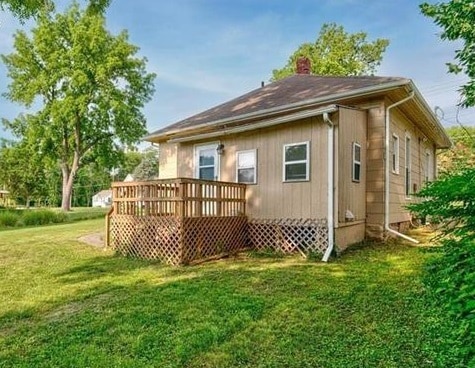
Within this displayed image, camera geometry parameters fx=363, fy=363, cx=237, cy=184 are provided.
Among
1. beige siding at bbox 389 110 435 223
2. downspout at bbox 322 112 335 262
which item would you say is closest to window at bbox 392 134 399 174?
beige siding at bbox 389 110 435 223

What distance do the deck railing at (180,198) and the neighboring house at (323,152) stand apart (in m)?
0.59

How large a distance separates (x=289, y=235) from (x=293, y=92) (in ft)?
14.7

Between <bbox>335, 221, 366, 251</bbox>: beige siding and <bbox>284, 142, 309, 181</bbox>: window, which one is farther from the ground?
<bbox>284, 142, 309, 181</bbox>: window

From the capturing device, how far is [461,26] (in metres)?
5.80

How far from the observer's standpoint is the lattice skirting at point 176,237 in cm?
715

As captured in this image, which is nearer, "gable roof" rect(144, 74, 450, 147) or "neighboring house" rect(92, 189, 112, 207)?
"gable roof" rect(144, 74, 450, 147)

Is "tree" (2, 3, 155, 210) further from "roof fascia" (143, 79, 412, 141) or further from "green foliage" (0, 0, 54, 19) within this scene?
"roof fascia" (143, 79, 412, 141)

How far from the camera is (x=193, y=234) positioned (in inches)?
288

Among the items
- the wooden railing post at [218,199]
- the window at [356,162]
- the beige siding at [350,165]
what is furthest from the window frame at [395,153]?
the wooden railing post at [218,199]

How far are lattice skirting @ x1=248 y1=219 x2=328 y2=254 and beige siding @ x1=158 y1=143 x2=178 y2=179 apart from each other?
439 cm

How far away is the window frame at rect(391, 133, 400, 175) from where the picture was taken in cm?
989

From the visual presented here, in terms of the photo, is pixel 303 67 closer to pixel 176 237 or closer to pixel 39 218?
pixel 176 237

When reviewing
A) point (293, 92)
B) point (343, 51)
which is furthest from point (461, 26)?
point (343, 51)

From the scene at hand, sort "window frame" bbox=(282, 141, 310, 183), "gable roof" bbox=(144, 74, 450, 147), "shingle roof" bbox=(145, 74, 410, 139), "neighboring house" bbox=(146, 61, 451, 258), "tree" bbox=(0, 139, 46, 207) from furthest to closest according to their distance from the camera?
"tree" bbox=(0, 139, 46, 207)
"shingle roof" bbox=(145, 74, 410, 139)
"gable roof" bbox=(144, 74, 450, 147)
"window frame" bbox=(282, 141, 310, 183)
"neighboring house" bbox=(146, 61, 451, 258)
